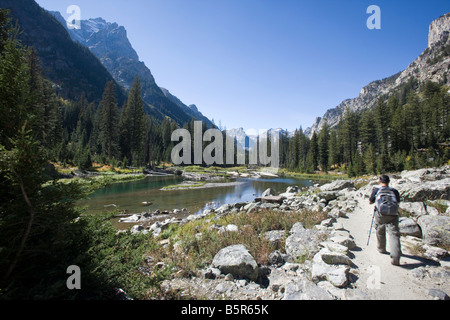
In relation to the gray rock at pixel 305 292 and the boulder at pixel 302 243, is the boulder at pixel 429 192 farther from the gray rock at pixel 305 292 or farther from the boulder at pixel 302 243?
the gray rock at pixel 305 292

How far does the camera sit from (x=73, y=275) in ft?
9.71

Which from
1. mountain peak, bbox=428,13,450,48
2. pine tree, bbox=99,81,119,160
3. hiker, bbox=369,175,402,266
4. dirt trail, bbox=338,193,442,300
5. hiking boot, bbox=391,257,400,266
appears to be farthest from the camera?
mountain peak, bbox=428,13,450,48

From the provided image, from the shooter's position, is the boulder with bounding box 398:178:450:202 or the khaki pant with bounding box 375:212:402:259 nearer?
the khaki pant with bounding box 375:212:402:259

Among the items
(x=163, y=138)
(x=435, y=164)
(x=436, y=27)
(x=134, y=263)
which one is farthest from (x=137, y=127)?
(x=436, y=27)

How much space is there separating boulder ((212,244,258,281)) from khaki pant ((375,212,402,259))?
3.33 metres

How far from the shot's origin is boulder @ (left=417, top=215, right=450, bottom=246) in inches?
202

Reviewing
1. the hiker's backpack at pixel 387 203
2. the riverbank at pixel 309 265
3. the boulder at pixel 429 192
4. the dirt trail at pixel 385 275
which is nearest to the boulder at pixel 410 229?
the riverbank at pixel 309 265

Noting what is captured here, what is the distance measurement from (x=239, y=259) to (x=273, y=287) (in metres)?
0.96

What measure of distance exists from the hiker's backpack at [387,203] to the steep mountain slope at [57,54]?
6536 inches

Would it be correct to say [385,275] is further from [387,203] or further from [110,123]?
[110,123]

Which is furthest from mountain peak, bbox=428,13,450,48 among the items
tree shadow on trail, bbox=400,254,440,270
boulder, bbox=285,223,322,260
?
boulder, bbox=285,223,322,260

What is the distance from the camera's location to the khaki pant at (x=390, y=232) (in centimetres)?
462

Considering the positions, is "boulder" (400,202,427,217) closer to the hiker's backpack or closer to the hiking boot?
the hiker's backpack

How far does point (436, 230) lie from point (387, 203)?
5.58 ft
